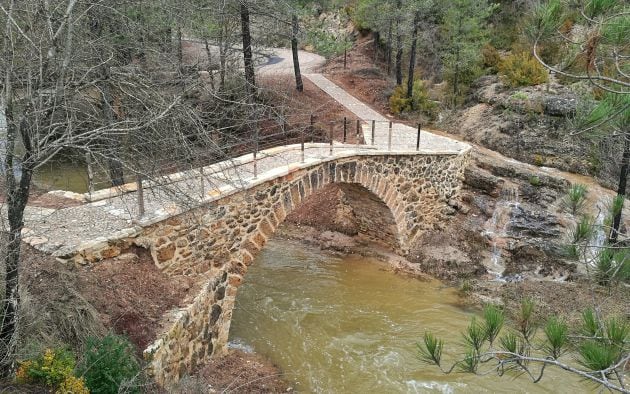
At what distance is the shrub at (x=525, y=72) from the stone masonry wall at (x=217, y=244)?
29.2 feet

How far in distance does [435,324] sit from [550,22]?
905 cm

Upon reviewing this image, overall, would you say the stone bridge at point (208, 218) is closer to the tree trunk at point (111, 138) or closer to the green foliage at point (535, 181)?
the tree trunk at point (111, 138)

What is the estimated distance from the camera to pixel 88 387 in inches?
212

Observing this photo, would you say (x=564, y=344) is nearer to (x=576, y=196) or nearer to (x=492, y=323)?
(x=492, y=323)

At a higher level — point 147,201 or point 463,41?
point 463,41

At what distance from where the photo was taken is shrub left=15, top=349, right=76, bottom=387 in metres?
5.08

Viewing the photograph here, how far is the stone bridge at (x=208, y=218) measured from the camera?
7402 mm

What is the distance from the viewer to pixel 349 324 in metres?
11.5

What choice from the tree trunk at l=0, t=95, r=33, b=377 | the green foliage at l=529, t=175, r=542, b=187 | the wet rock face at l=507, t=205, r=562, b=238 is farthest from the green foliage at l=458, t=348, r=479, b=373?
the green foliage at l=529, t=175, r=542, b=187

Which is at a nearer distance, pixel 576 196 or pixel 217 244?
pixel 576 196

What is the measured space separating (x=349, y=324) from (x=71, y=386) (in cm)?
725

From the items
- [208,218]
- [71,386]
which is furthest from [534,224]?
[71,386]

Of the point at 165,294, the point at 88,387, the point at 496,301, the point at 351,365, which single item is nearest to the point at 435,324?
the point at 496,301

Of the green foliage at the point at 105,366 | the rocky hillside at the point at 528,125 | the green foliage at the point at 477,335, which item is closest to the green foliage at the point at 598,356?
the green foliage at the point at 477,335
